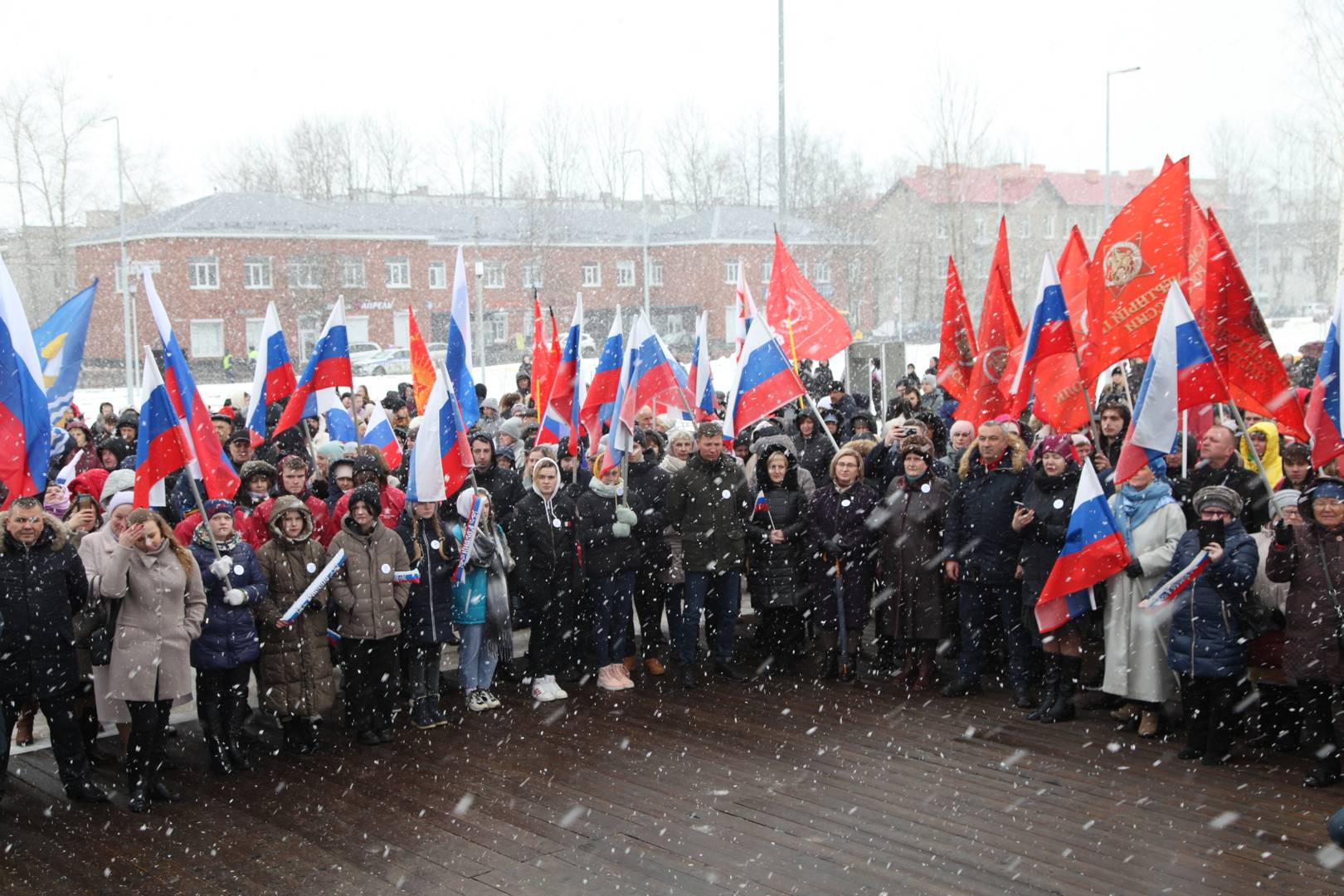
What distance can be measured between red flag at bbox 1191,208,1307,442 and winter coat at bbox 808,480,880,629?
237 centimetres

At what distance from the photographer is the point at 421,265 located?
5566 cm

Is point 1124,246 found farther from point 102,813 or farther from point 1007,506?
point 102,813

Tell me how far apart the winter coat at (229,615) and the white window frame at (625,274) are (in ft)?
180

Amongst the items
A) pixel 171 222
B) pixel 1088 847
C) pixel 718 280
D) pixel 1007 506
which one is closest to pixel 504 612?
pixel 1007 506

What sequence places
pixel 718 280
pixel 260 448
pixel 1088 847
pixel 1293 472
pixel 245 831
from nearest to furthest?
pixel 1088 847
pixel 245 831
pixel 1293 472
pixel 260 448
pixel 718 280

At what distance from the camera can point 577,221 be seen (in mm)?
61781

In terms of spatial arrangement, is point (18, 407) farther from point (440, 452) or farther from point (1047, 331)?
point (1047, 331)

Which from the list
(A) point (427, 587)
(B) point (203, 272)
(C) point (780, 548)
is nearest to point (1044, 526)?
Answer: (C) point (780, 548)

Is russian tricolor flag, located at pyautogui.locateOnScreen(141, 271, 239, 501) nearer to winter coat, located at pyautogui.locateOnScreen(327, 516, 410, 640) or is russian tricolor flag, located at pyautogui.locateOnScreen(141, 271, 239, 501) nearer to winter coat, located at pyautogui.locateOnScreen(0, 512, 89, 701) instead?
winter coat, located at pyautogui.locateOnScreen(327, 516, 410, 640)

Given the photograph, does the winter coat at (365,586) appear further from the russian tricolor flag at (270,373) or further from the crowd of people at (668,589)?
the russian tricolor flag at (270,373)

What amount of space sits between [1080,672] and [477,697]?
396 centimetres

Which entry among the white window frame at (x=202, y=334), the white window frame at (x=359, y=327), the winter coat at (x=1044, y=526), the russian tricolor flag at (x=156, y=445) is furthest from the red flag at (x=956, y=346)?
the white window frame at (x=359, y=327)

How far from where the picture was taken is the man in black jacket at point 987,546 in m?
8.22

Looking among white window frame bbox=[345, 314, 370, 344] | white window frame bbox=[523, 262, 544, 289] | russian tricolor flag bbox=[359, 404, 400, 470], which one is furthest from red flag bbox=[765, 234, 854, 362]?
white window frame bbox=[345, 314, 370, 344]
